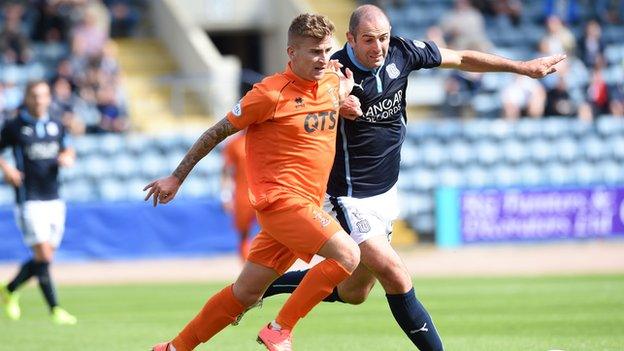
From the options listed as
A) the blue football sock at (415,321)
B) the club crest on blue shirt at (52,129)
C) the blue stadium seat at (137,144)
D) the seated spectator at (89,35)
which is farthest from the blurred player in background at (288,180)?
the seated spectator at (89,35)

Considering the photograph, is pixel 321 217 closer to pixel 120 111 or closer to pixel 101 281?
pixel 101 281

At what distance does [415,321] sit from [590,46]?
1840 centimetres

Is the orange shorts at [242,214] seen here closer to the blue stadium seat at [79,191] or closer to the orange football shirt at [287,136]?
the blue stadium seat at [79,191]

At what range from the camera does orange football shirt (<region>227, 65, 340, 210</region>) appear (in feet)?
25.4

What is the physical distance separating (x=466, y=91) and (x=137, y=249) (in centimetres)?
770

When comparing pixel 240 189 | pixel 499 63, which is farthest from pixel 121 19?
pixel 499 63

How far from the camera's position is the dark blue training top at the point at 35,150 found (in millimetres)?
12961

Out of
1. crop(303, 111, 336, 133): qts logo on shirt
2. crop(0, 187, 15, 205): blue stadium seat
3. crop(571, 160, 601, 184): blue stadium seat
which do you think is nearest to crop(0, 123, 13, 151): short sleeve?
crop(303, 111, 336, 133): qts logo on shirt

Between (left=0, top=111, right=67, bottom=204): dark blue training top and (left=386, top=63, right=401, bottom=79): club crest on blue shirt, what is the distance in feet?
18.6

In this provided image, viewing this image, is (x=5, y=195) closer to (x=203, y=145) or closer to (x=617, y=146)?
(x=617, y=146)

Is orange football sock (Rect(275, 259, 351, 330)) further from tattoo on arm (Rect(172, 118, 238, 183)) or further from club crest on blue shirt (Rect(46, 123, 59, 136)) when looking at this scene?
club crest on blue shirt (Rect(46, 123, 59, 136))

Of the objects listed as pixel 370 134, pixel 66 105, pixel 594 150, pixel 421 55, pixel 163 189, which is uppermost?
pixel 421 55

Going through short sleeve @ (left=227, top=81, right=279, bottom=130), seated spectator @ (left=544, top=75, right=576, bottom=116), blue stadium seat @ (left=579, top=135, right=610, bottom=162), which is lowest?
blue stadium seat @ (left=579, top=135, right=610, bottom=162)

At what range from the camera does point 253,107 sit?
303 inches
